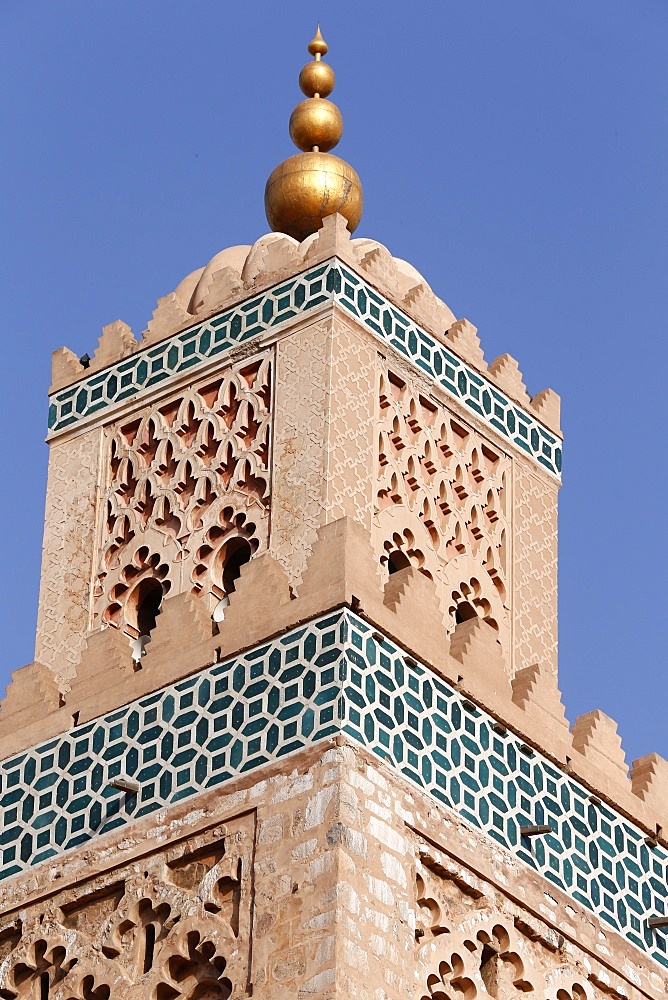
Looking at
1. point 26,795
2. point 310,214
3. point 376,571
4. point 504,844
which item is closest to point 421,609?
point 376,571

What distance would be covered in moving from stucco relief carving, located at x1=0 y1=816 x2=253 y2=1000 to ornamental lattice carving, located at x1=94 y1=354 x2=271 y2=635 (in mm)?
1810

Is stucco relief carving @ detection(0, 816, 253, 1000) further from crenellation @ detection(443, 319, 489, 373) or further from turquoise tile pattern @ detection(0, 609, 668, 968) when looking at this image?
crenellation @ detection(443, 319, 489, 373)

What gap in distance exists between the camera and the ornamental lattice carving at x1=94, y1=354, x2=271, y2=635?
531 inches

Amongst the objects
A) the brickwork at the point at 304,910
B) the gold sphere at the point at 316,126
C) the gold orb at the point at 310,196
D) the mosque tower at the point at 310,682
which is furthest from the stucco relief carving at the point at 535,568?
the gold sphere at the point at 316,126

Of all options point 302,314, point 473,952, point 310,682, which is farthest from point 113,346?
point 473,952

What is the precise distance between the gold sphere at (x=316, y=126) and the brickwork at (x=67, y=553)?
213cm

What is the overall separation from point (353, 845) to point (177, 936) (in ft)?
2.86

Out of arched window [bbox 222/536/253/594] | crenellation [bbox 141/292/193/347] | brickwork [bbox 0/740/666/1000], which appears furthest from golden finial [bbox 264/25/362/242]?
brickwork [bbox 0/740/666/1000]

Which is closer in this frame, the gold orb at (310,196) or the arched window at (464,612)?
the arched window at (464,612)

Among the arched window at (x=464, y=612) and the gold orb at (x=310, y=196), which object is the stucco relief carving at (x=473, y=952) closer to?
the arched window at (x=464, y=612)

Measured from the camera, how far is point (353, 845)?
37.3 feet

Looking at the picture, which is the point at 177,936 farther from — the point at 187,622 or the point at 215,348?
the point at 215,348

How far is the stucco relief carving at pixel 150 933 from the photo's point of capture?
37.9 feet

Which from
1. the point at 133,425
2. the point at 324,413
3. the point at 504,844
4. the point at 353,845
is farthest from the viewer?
the point at 133,425
